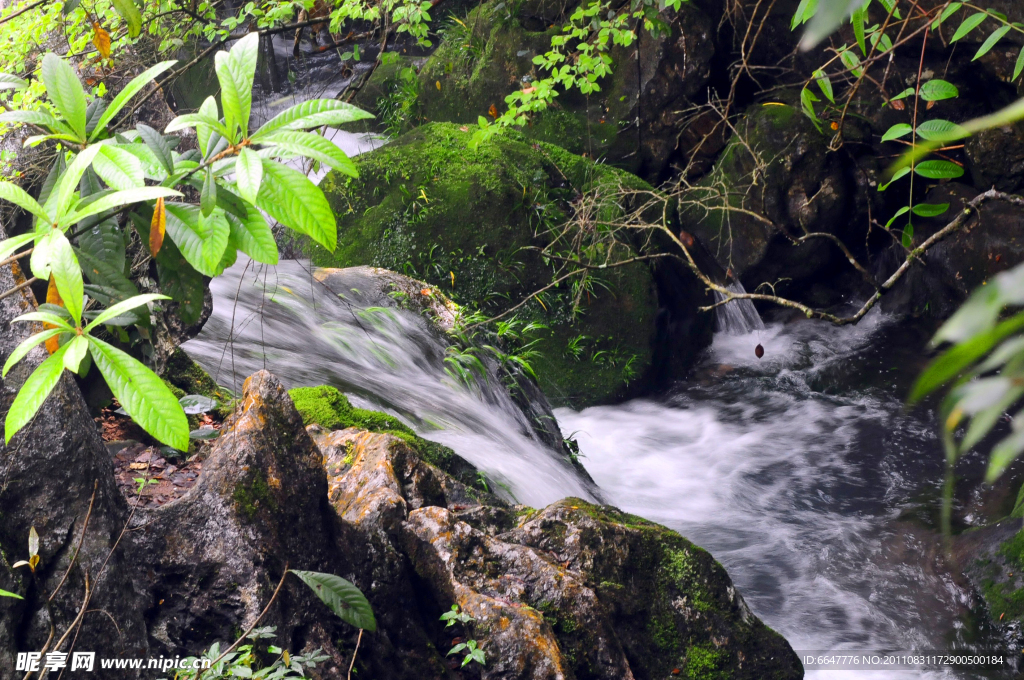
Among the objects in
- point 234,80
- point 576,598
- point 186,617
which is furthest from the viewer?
point 576,598

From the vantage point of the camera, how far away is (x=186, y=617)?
2.11 meters

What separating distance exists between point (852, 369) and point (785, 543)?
3.11m

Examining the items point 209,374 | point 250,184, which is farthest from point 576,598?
point 209,374

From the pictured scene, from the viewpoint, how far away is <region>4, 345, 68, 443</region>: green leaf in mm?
950

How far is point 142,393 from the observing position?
3.45 feet

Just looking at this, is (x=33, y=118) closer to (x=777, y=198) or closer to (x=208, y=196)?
(x=208, y=196)

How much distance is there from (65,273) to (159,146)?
38cm

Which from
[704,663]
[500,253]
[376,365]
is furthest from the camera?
[500,253]

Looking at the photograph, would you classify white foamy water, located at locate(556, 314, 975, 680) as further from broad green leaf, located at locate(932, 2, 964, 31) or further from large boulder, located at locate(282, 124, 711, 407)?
broad green leaf, located at locate(932, 2, 964, 31)

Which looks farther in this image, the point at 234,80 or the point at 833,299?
the point at 833,299

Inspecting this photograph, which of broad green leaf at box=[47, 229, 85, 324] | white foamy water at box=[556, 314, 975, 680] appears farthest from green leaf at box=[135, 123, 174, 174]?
white foamy water at box=[556, 314, 975, 680]

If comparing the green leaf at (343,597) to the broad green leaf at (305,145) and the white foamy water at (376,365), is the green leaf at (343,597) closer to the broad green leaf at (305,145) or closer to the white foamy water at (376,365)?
the broad green leaf at (305,145)

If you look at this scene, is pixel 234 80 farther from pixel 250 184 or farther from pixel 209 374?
pixel 209 374

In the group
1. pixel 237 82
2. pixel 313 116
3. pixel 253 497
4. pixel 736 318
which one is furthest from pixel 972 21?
pixel 736 318
